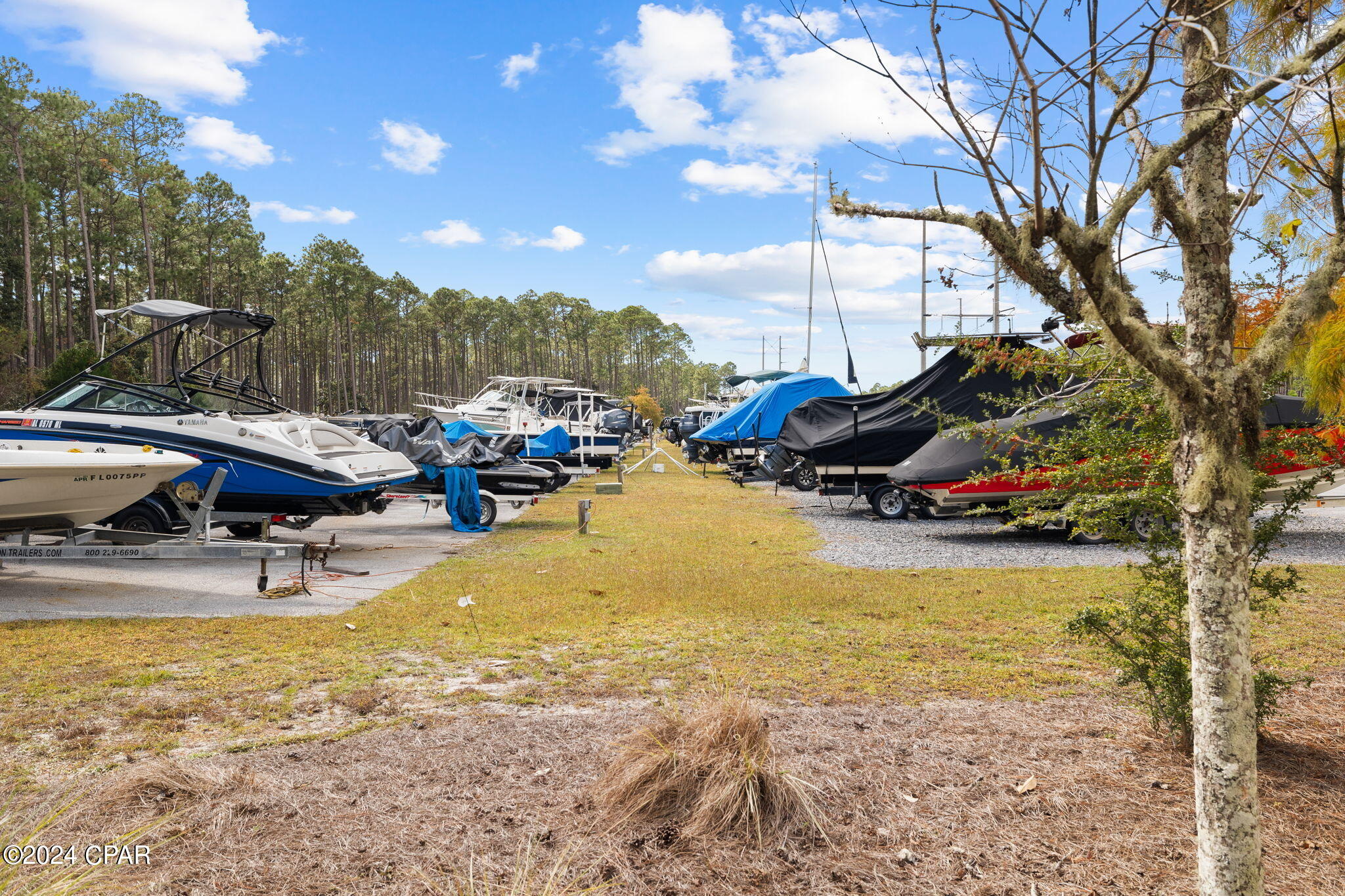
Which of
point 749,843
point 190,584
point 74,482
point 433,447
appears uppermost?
point 433,447

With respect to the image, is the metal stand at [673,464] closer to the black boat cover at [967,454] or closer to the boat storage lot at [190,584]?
the black boat cover at [967,454]

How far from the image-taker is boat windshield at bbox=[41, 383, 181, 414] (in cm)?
1012

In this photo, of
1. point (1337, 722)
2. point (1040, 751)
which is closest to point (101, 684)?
→ point (1040, 751)

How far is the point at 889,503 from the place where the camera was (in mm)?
14859

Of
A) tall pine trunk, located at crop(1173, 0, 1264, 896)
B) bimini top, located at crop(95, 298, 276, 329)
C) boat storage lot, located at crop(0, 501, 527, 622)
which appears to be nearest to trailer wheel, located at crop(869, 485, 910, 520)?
boat storage lot, located at crop(0, 501, 527, 622)

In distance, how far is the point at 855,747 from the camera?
396cm

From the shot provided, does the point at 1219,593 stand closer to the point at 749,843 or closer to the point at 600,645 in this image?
the point at 749,843

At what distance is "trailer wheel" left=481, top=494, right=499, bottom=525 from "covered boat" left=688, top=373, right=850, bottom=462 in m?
10.1

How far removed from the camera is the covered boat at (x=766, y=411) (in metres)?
22.6

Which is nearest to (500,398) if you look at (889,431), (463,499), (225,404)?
(463,499)

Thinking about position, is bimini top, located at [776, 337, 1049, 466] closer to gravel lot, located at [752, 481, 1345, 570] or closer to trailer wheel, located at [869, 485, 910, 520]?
trailer wheel, located at [869, 485, 910, 520]

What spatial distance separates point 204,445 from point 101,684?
586 centimetres

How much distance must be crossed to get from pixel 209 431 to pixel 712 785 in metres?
9.46
